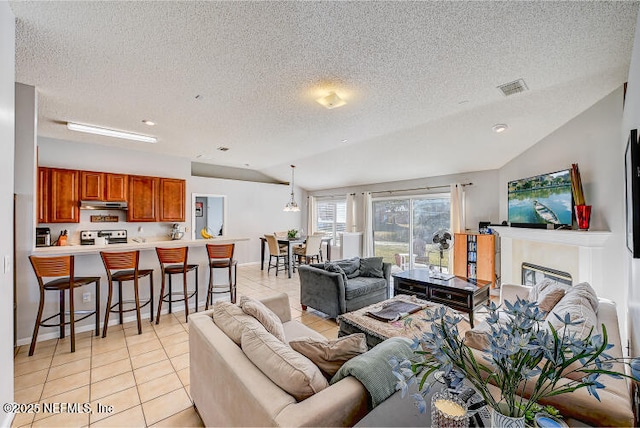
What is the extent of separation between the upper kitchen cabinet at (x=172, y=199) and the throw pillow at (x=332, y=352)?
5.30 metres

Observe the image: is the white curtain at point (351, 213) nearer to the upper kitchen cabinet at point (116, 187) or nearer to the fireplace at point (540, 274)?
the fireplace at point (540, 274)

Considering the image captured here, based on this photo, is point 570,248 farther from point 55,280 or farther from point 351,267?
point 55,280

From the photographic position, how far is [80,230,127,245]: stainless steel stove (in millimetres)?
4980

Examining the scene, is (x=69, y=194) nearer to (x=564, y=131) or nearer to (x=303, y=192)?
(x=303, y=192)

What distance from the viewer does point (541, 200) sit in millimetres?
3996

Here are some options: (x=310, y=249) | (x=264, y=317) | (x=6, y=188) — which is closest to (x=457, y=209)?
(x=310, y=249)

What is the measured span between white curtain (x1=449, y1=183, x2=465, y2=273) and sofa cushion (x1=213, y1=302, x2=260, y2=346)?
16.4 ft

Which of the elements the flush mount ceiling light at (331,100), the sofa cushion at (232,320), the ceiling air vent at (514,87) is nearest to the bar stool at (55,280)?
the sofa cushion at (232,320)

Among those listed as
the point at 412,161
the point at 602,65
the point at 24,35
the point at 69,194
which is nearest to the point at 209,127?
the point at 24,35

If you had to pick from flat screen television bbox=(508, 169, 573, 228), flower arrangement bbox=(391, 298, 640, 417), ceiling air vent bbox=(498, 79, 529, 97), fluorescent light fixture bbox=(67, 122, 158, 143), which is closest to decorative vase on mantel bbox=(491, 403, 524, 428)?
flower arrangement bbox=(391, 298, 640, 417)

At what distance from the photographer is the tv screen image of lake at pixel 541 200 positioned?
11.8 feet

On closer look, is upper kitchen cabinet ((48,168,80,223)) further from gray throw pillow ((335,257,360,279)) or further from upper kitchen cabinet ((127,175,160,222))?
gray throw pillow ((335,257,360,279))

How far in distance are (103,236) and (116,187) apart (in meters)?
0.95

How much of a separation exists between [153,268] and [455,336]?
408 cm
